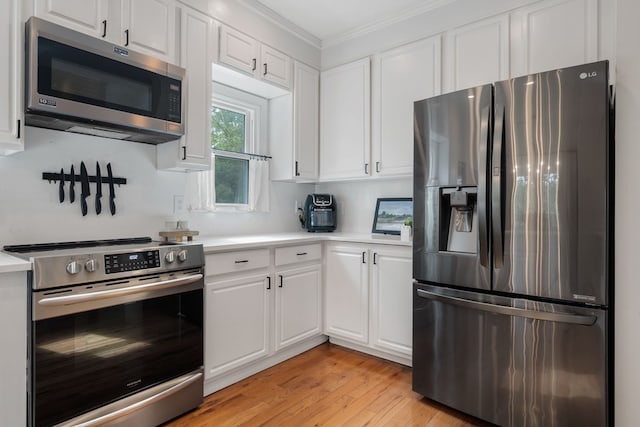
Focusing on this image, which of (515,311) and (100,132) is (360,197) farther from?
(100,132)

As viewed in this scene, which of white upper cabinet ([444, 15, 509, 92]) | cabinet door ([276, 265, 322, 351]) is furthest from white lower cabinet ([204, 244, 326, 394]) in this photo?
white upper cabinet ([444, 15, 509, 92])

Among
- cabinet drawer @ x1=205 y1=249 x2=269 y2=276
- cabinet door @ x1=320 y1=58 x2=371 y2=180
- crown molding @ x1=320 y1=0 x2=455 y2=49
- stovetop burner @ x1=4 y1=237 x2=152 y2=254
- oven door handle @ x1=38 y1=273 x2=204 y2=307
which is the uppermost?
crown molding @ x1=320 y1=0 x2=455 y2=49

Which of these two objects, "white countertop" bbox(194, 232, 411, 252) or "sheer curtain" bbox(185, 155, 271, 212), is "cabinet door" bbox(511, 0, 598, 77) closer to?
"white countertop" bbox(194, 232, 411, 252)

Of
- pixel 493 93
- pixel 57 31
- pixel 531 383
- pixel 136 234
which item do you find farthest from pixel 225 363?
pixel 493 93

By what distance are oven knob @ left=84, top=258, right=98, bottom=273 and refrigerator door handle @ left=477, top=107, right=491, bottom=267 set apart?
1846 mm

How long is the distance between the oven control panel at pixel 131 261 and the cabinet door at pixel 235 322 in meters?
0.42

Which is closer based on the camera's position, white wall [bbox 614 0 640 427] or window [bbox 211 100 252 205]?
white wall [bbox 614 0 640 427]

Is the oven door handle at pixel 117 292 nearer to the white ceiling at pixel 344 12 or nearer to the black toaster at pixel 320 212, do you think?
the black toaster at pixel 320 212

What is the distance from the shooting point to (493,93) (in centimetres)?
189

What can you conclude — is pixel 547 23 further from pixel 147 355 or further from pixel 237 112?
pixel 147 355

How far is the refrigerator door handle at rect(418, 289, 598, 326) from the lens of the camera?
1645 millimetres

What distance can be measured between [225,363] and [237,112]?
77.2 inches

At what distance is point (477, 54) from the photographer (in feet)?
7.96

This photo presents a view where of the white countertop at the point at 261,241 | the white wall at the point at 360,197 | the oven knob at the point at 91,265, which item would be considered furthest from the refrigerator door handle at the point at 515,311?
the oven knob at the point at 91,265
